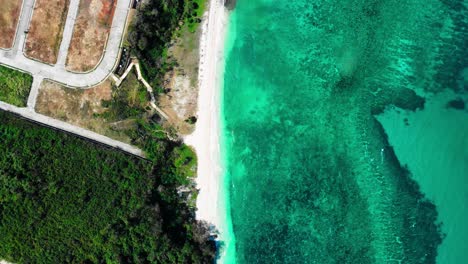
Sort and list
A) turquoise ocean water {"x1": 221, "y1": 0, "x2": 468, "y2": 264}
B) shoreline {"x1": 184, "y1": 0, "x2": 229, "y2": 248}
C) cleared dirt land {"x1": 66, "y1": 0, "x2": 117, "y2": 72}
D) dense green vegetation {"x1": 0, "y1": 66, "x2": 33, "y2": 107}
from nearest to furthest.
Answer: cleared dirt land {"x1": 66, "y1": 0, "x2": 117, "y2": 72}
dense green vegetation {"x1": 0, "y1": 66, "x2": 33, "y2": 107}
shoreline {"x1": 184, "y1": 0, "x2": 229, "y2": 248}
turquoise ocean water {"x1": 221, "y1": 0, "x2": 468, "y2": 264}

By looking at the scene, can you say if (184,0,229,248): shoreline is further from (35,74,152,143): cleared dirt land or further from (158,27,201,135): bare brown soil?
(35,74,152,143): cleared dirt land

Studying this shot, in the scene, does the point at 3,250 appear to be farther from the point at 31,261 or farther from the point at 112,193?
the point at 112,193

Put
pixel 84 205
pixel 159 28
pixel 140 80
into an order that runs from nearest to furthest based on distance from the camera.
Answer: pixel 84 205 → pixel 159 28 → pixel 140 80

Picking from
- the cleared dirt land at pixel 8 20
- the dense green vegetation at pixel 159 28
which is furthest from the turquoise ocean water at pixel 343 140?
the cleared dirt land at pixel 8 20

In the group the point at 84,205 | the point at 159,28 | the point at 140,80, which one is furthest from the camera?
the point at 140,80

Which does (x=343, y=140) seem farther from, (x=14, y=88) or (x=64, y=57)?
(x=14, y=88)

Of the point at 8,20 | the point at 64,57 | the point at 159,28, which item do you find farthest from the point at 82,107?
the point at 8,20

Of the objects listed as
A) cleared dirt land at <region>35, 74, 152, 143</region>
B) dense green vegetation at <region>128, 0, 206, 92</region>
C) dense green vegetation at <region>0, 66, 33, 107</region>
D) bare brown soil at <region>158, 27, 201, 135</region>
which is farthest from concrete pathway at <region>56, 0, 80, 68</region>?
bare brown soil at <region>158, 27, 201, 135</region>
